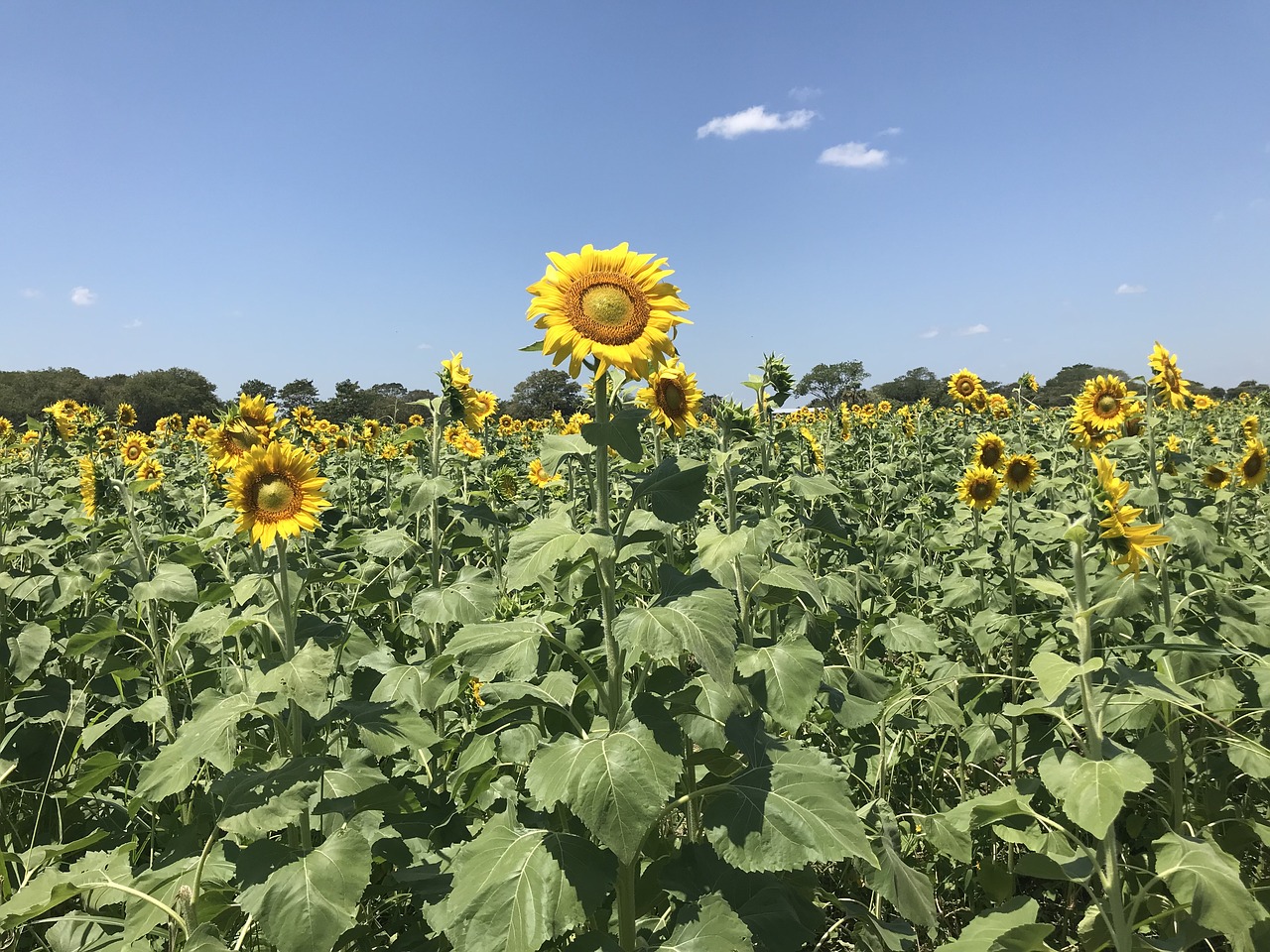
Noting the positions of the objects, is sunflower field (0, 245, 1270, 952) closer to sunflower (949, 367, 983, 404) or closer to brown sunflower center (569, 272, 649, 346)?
brown sunflower center (569, 272, 649, 346)

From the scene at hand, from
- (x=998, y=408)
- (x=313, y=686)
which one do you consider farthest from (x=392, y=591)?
(x=998, y=408)

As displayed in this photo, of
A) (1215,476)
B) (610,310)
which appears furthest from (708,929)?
(1215,476)

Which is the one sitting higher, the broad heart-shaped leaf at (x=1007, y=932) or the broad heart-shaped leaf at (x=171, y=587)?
the broad heart-shaped leaf at (x=171, y=587)

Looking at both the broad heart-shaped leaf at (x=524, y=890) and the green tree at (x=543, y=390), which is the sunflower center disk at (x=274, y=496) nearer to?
the broad heart-shaped leaf at (x=524, y=890)

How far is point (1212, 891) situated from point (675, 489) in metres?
1.73

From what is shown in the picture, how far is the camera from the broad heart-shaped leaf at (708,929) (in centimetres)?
173

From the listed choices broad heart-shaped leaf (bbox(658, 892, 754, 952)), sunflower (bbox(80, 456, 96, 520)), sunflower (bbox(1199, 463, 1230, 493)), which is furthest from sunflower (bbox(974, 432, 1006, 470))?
sunflower (bbox(80, 456, 96, 520))

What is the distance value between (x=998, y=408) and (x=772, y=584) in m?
11.2

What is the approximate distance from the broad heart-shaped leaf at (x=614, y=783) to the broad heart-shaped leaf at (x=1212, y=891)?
→ 1428 millimetres

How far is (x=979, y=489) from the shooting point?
203 inches

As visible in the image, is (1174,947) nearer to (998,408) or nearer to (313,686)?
(313,686)

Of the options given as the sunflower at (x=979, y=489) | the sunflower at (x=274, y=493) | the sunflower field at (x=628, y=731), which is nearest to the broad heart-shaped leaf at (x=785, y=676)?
the sunflower field at (x=628, y=731)

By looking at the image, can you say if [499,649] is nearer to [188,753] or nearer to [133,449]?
[188,753]

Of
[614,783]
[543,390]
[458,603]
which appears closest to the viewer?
[614,783]
